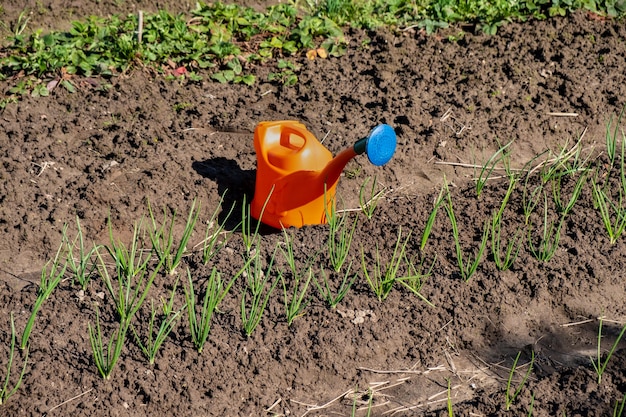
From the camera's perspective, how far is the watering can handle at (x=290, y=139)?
360cm

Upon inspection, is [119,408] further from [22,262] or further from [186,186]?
[186,186]

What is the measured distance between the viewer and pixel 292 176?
352 cm

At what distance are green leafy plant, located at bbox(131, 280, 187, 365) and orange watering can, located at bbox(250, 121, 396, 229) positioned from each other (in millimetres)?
636

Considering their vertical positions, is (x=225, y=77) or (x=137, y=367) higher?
(x=225, y=77)

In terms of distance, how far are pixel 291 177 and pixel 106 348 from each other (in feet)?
3.40

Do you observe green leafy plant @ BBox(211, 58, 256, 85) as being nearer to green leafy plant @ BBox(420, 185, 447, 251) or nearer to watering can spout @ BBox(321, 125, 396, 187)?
watering can spout @ BBox(321, 125, 396, 187)

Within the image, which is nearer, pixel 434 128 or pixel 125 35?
pixel 434 128

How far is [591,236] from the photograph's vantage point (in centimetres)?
341

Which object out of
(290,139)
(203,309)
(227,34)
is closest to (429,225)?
(290,139)

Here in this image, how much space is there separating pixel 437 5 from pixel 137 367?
9.56 feet

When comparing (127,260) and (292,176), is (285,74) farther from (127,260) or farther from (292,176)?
(127,260)

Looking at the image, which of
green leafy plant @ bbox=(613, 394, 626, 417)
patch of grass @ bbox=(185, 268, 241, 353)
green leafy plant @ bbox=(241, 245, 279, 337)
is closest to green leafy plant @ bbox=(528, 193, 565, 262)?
green leafy plant @ bbox=(613, 394, 626, 417)

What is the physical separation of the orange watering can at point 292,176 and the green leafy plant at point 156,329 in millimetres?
636

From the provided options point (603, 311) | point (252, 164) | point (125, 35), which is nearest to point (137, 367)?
point (252, 164)
